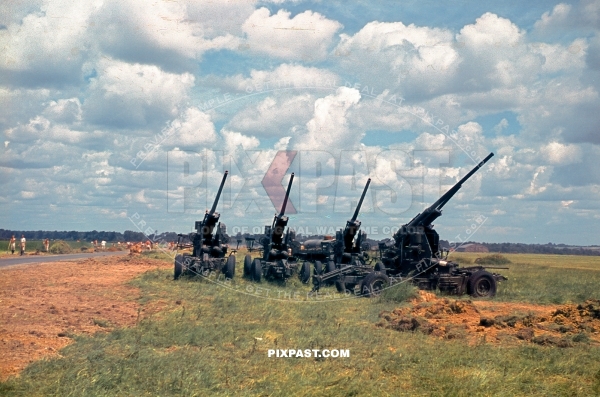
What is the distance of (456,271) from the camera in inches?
882

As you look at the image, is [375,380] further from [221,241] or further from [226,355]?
[221,241]

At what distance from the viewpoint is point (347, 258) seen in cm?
2466

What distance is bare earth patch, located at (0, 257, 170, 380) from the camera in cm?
1112

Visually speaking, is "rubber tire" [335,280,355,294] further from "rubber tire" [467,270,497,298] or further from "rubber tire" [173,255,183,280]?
"rubber tire" [173,255,183,280]

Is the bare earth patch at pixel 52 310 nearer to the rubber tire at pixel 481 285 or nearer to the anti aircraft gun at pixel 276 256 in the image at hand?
the anti aircraft gun at pixel 276 256

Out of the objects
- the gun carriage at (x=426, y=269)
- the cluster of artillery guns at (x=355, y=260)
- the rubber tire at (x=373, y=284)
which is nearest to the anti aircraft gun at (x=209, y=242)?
the cluster of artillery guns at (x=355, y=260)

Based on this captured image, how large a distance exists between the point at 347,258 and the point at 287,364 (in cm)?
1420

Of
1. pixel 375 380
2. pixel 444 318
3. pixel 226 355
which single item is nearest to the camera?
pixel 375 380

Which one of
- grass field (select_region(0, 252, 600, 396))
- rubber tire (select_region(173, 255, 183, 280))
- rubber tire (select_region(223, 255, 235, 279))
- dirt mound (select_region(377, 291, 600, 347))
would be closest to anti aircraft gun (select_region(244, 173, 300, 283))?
rubber tire (select_region(223, 255, 235, 279))

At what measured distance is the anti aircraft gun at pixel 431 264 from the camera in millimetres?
22000

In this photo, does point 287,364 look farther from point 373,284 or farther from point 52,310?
point 373,284

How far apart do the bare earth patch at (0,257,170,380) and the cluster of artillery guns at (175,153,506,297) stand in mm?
3820

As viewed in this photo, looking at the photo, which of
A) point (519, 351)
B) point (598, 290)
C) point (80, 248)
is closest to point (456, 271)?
point (598, 290)

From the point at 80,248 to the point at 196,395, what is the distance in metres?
57.9
